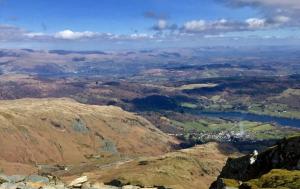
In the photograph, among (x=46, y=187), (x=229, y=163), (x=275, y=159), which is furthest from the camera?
(x=229, y=163)

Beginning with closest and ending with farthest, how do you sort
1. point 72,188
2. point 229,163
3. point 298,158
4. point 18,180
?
point 72,188
point 18,180
point 298,158
point 229,163

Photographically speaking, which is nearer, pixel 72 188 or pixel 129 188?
pixel 72 188

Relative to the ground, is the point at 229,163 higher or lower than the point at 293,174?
lower

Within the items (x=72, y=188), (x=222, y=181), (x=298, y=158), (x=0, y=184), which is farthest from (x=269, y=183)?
(x=0, y=184)

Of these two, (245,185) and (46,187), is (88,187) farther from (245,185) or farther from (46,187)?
(245,185)

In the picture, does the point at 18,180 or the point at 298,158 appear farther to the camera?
the point at 298,158

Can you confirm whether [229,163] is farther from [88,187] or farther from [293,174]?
[88,187]

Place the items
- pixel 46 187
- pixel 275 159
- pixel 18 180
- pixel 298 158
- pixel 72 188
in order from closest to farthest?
pixel 46 187 < pixel 72 188 < pixel 18 180 < pixel 298 158 < pixel 275 159

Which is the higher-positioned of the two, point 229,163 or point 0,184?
point 0,184

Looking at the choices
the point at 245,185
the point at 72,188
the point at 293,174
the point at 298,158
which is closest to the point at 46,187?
the point at 72,188
